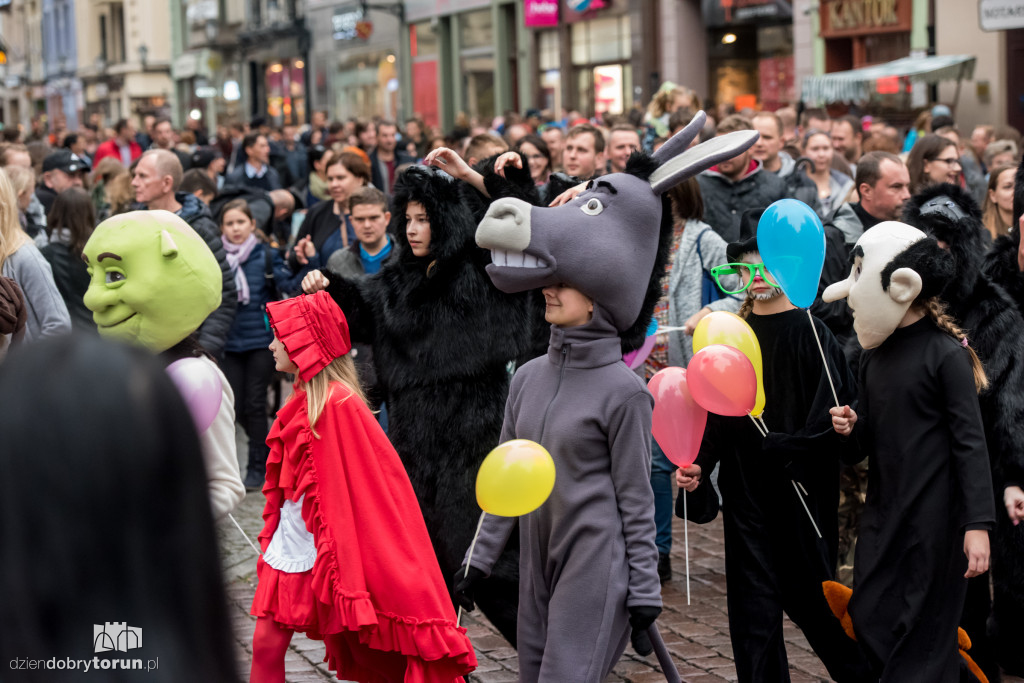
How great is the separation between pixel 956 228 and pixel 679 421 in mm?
1249

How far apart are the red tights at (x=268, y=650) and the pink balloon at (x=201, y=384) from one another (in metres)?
0.82

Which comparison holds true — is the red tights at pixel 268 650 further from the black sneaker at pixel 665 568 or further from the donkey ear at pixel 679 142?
the black sneaker at pixel 665 568

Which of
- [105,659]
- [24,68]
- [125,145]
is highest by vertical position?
[24,68]

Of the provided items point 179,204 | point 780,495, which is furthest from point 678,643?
point 179,204

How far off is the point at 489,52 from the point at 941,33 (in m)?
15.3

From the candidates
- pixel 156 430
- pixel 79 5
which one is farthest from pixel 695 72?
pixel 79 5

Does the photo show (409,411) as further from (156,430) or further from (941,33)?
(941,33)

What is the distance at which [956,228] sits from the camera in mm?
4652

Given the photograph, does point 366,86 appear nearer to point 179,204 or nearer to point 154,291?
point 179,204

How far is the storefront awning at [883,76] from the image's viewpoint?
19.3m

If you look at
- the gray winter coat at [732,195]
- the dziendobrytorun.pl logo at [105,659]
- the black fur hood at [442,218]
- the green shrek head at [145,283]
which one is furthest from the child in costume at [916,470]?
the dziendobrytorun.pl logo at [105,659]

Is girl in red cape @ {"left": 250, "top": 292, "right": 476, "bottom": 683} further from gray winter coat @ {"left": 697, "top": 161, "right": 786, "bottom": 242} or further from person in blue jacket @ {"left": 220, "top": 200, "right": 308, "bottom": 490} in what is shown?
person in blue jacket @ {"left": 220, "top": 200, "right": 308, "bottom": 490}

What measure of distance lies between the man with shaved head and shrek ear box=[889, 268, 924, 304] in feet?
14.0

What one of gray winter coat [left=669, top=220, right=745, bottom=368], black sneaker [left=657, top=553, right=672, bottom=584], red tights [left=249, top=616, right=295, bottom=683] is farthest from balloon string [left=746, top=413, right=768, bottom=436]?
red tights [left=249, top=616, right=295, bottom=683]
